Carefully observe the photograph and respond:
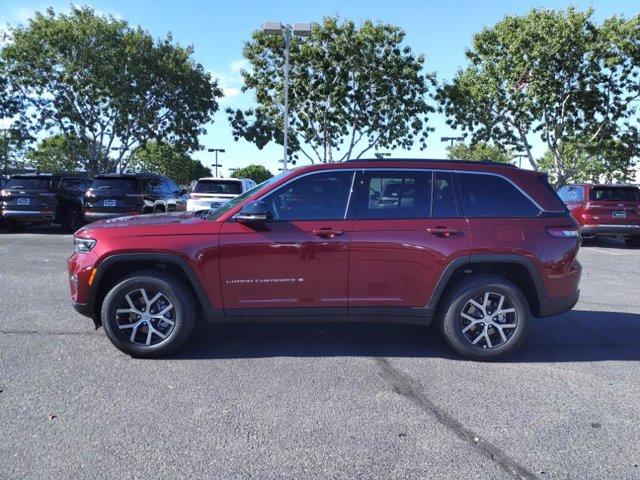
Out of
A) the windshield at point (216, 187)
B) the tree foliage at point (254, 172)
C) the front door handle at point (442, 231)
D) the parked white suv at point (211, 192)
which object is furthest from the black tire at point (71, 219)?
the tree foliage at point (254, 172)

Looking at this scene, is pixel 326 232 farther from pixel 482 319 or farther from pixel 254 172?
pixel 254 172

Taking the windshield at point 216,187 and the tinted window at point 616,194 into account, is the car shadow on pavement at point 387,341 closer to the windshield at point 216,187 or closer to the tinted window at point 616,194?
Result: the tinted window at point 616,194

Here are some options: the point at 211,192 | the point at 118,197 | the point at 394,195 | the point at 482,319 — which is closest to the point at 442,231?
the point at 394,195

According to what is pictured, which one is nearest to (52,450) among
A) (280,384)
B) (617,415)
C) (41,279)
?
(280,384)

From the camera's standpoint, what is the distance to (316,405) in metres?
3.82

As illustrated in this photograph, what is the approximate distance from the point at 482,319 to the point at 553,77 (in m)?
19.0

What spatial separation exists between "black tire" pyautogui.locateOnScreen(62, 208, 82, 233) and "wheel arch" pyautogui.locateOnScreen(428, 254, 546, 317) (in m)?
14.1

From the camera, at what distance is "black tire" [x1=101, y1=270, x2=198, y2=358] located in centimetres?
464

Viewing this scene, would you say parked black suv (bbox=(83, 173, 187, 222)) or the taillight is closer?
the taillight

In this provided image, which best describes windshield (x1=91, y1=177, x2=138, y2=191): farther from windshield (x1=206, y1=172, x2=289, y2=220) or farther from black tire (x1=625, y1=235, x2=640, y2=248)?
black tire (x1=625, y1=235, x2=640, y2=248)

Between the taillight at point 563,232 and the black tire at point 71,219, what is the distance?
14702mm

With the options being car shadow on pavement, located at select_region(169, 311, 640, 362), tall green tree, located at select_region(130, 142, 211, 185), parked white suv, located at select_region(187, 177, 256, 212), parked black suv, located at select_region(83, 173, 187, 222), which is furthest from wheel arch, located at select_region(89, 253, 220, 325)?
tall green tree, located at select_region(130, 142, 211, 185)

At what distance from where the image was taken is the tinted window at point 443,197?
4828mm

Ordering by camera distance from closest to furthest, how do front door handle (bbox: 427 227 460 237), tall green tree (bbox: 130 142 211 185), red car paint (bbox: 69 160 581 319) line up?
red car paint (bbox: 69 160 581 319), front door handle (bbox: 427 227 460 237), tall green tree (bbox: 130 142 211 185)
